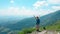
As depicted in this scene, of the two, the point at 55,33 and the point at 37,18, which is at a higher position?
the point at 37,18

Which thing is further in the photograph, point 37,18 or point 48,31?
point 48,31

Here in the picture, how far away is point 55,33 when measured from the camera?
101 ft

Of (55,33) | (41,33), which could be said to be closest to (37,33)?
(41,33)

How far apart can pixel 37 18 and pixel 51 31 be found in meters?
3.83

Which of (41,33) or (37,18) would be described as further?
(41,33)

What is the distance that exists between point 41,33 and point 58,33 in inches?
110

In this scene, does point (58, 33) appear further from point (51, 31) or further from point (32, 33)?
point (32, 33)

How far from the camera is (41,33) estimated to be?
31141mm

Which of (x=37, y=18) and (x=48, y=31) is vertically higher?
(x=37, y=18)

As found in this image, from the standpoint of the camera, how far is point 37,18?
95.8 ft

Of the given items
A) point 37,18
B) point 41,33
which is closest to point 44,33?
point 41,33

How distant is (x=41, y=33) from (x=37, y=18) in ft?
10.7

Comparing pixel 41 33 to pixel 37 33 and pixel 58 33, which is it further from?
pixel 58 33

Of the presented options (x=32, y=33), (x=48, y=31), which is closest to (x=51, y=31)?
(x=48, y=31)
